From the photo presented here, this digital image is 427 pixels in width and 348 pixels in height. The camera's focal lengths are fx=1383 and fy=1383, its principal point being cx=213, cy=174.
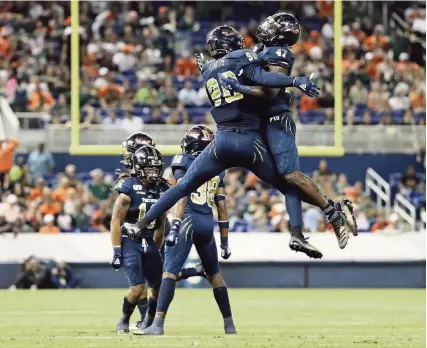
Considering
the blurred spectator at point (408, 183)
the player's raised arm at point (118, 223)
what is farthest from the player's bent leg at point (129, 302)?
the blurred spectator at point (408, 183)

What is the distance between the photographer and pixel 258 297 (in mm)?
17219

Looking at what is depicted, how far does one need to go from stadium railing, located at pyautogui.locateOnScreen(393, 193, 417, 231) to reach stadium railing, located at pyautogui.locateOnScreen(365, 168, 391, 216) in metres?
0.15

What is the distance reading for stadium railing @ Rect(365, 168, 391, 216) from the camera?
2083 cm

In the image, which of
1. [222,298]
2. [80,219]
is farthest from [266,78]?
[80,219]

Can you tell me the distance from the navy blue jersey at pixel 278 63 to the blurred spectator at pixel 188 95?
12.3 meters

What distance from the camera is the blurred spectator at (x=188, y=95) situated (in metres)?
21.8

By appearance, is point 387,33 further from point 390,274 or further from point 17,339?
point 17,339

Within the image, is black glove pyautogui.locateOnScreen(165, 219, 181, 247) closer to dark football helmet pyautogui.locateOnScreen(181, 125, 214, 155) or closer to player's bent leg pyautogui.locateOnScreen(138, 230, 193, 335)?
player's bent leg pyautogui.locateOnScreen(138, 230, 193, 335)

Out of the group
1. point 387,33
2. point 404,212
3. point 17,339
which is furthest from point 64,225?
point 17,339

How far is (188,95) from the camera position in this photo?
71.6 feet

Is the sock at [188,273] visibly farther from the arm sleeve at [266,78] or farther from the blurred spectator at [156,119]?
the blurred spectator at [156,119]

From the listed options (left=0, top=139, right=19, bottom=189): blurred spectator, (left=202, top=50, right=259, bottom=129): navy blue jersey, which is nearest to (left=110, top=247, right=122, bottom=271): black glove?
(left=202, top=50, right=259, bottom=129): navy blue jersey

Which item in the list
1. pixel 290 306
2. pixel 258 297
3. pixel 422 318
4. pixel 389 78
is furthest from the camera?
pixel 389 78

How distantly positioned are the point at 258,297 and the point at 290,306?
181cm
